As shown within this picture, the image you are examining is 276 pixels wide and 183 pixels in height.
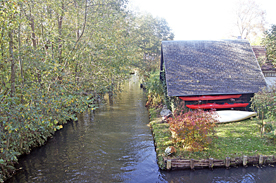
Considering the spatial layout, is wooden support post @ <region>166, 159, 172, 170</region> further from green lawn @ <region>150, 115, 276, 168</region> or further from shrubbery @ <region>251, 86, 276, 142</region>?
shrubbery @ <region>251, 86, 276, 142</region>

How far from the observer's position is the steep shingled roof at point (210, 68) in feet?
48.5

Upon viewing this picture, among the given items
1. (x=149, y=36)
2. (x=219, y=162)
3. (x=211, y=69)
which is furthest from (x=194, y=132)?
(x=149, y=36)

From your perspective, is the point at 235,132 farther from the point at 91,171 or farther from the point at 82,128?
the point at 82,128

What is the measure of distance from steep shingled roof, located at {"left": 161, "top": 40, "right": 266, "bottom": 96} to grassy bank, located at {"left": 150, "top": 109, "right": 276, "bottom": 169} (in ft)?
10.9

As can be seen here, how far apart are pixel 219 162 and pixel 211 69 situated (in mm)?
9296

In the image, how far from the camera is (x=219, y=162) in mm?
8727

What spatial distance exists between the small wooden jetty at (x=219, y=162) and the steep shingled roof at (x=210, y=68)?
6313 millimetres

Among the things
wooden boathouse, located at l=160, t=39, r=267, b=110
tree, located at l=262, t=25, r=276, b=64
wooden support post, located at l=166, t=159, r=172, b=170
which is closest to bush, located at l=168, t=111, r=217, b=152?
wooden support post, located at l=166, t=159, r=172, b=170

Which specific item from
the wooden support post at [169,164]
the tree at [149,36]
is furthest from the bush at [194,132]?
the tree at [149,36]

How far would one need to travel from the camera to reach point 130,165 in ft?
31.6

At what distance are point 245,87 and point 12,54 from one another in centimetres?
1560

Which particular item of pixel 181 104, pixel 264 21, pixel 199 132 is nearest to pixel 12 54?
pixel 199 132

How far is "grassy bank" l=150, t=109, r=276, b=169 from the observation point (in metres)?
9.17

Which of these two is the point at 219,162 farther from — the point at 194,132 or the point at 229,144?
the point at 229,144
